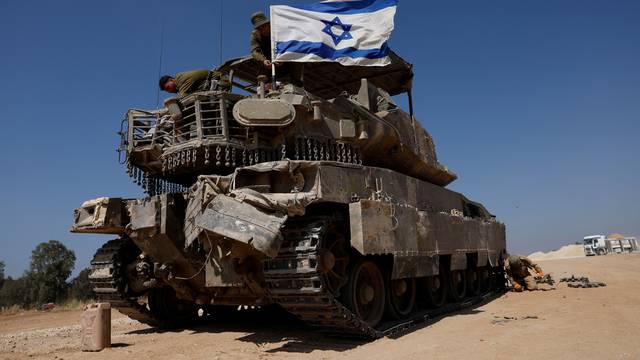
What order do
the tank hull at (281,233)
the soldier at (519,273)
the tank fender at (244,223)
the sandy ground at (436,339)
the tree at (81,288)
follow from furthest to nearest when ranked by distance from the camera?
the tree at (81,288) → the soldier at (519,273) → the tank hull at (281,233) → the tank fender at (244,223) → the sandy ground at (436,339)

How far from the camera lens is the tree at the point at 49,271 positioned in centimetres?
2750

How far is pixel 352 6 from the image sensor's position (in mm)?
11367

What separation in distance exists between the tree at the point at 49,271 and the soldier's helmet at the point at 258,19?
22.3 meters

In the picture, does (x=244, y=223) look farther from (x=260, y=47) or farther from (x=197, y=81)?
(x=260, y=47)

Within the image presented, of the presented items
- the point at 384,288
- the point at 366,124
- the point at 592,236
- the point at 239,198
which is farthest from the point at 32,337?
the point at 592,236

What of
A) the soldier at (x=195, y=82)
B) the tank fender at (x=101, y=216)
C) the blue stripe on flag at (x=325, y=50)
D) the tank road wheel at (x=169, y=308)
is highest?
the blue stripe on flag at (x=325, y=50)

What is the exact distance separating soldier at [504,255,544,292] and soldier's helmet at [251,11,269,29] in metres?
10.0

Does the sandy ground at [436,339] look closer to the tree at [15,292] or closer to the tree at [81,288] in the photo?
the tree at [81,288]

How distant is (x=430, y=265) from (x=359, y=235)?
9.02ft

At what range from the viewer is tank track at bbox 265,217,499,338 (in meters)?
6.68

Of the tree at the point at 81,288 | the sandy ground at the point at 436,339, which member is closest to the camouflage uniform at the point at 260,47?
the sandy ground at the point at 436,339

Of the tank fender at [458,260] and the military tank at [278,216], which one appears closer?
the military tank at [278,216]

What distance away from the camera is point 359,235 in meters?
7.47

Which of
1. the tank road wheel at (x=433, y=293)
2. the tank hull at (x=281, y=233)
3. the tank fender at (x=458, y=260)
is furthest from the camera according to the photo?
the tank fender at (x=458, y=260)
